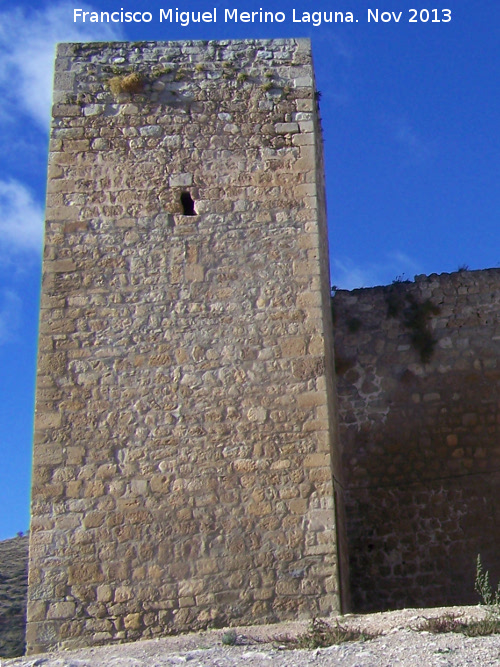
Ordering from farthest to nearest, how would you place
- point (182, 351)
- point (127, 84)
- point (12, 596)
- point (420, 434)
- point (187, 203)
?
point (12, 596) → point (420, 434) → point (127, 84) → point (187, 203) → point (182, 351)

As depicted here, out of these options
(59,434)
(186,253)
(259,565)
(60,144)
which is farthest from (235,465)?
(60,144)

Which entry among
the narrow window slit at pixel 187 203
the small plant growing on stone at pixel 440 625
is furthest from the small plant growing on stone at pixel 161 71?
the small plant growing on stone at pixel 440 625

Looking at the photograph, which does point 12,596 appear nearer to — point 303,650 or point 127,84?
point 127,84

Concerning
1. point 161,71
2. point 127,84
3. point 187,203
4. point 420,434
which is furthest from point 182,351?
point 420,434

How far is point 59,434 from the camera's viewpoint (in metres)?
6.77

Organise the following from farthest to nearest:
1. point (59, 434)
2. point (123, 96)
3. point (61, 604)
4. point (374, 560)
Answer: point (374, 560) < point (123, 96) < point (59, 434) < point (61, 604)

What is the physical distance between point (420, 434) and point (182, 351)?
10.6 ft

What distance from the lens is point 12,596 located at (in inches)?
462

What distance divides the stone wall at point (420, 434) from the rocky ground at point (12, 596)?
13.9ft

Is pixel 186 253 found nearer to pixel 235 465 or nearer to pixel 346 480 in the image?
pixel 235 465

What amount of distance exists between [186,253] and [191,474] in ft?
6.30

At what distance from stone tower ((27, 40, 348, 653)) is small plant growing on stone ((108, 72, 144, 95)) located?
0.02 meters

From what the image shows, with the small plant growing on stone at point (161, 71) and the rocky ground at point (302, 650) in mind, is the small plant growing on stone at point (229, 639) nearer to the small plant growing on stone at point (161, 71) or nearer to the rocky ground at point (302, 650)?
the rocky ground at point (302, 650)

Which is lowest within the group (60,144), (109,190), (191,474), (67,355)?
(191,474)
